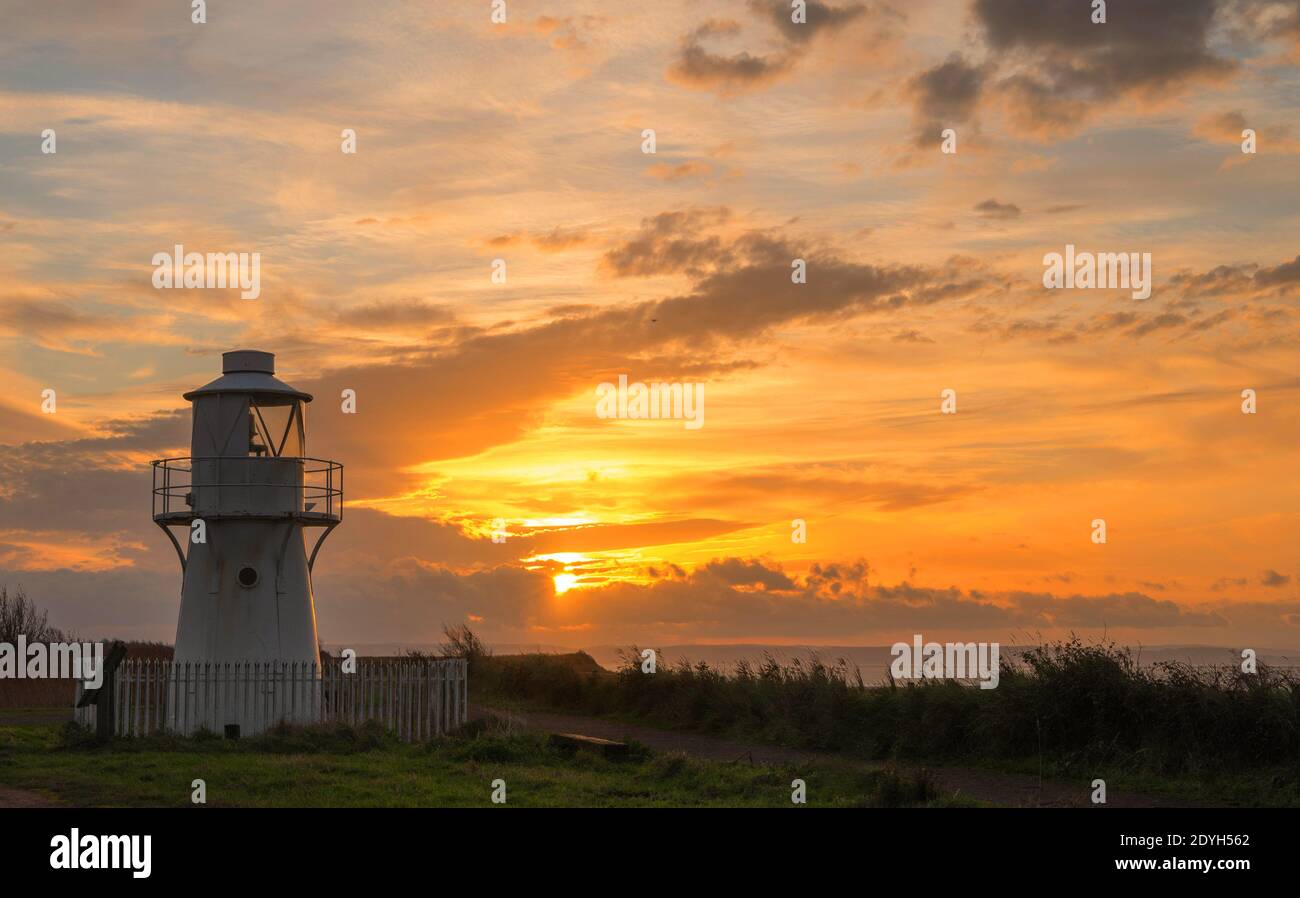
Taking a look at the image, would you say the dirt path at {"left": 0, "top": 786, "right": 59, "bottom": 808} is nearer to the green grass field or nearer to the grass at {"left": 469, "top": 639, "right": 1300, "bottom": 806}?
the green grass field

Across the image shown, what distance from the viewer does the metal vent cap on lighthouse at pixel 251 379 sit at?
Answer: 77.7ft

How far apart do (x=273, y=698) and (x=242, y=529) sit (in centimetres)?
322

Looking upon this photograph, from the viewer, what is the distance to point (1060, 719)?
19.7 m

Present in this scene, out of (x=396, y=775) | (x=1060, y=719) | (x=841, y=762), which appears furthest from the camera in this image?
(x=841, y=762)

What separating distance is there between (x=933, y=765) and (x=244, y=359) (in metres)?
14.6

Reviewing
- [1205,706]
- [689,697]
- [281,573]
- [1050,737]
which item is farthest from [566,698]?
[1205,706]

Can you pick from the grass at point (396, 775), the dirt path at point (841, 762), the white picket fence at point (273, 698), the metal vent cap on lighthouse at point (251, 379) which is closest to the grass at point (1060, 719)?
the dirt path at point (841, 762)

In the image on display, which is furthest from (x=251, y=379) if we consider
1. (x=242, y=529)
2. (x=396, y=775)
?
(x=396, y=775)

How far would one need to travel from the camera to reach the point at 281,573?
23484 millimetres

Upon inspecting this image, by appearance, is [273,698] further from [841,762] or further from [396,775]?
[841,762]

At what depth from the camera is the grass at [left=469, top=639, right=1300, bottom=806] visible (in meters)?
17.3

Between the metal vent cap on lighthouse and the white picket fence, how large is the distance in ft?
16.5

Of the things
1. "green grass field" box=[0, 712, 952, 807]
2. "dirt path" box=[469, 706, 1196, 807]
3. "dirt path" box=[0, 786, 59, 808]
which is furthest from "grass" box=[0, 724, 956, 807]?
"dirt path" box=[469, 706, 1196, 807]

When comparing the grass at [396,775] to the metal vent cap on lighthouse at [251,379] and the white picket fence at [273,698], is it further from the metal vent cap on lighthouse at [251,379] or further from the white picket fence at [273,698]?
the metal vent cap on lighthouse at [251,379]
